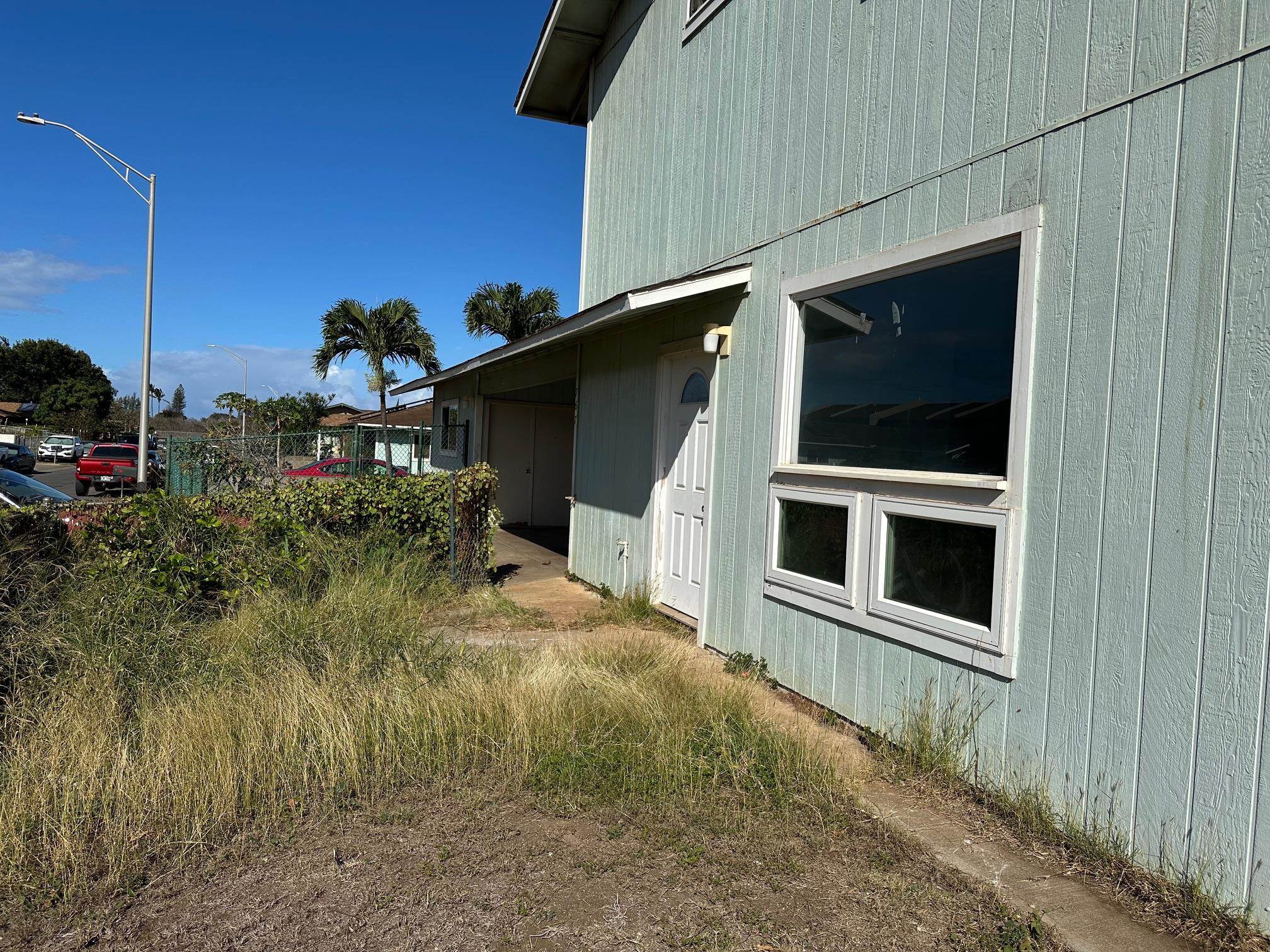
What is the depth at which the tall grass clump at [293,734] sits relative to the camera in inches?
134

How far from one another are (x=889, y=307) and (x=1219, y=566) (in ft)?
7.52

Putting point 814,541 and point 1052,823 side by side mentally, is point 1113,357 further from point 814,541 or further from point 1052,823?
point 814,541

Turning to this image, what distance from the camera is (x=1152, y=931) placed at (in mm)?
2904

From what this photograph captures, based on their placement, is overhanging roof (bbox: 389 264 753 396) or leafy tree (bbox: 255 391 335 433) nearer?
overhanging roof (bbox: 389 264 753 396)

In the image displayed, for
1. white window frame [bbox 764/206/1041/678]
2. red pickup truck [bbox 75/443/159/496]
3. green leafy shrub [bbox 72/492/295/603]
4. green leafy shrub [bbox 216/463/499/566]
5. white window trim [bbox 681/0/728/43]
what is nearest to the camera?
white window frame [bbox 764/206/1041/678]

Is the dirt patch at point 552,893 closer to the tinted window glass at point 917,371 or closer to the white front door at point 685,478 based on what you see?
the tinted window glass at point 917,371

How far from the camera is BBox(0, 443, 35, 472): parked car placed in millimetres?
31797

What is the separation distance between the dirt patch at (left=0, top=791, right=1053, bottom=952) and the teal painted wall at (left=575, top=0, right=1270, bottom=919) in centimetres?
84

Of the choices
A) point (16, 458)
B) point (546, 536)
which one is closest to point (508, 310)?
point (546, 536)

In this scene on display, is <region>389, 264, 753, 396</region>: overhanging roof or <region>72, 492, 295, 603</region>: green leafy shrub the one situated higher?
<region>389, 264, 753, 396</region>: overhanging roof

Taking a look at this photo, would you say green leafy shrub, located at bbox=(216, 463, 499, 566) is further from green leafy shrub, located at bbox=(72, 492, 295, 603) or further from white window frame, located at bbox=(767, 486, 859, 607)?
white window frame, located at bbox=(767, 486, 859, 607)

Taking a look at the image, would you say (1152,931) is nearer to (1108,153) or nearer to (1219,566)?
(1219,566)

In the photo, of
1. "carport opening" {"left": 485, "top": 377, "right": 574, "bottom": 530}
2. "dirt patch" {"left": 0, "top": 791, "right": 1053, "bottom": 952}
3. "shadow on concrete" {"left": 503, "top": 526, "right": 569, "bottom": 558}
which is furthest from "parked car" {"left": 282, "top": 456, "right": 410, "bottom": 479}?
"dirt patch" {"left": 0, "top": 791, "right": 1053, "bottom": 952}

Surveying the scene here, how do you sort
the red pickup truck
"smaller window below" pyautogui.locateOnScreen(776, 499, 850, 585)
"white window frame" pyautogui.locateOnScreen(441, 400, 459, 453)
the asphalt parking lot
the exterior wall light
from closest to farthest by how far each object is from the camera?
1. "smaller window below" pyautogui.locateOnScreen(776, 499, 850, 585)
2. the exterior wall light
3. "white window frame" pyautogui.locateOnScreen(441, 400, 459, 453)
4. the red pickup truck
5. the asphalt parking lot
